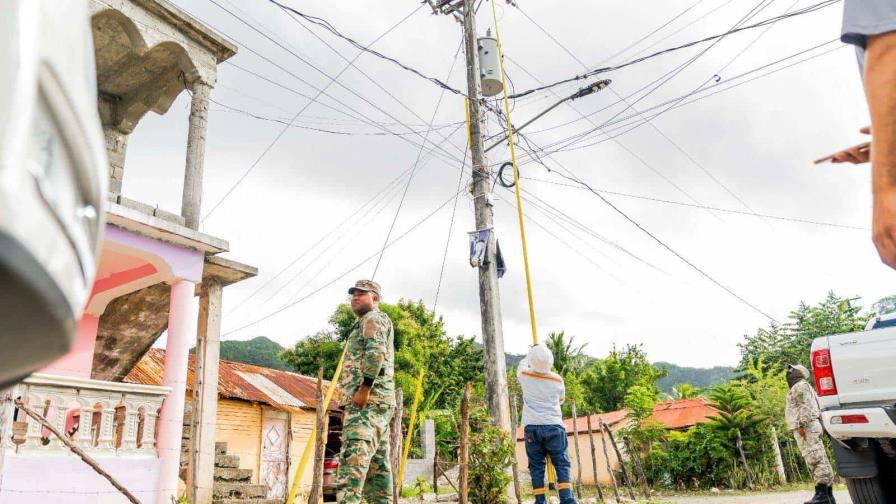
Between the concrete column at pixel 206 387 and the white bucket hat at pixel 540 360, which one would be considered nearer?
the white bucket hat at pixel 540 360

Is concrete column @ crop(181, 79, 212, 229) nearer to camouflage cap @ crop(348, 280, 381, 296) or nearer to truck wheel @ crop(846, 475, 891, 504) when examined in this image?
camouflage cap @ crop(348, 280, 381, 296)

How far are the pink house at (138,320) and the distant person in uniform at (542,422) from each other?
3.53 metres

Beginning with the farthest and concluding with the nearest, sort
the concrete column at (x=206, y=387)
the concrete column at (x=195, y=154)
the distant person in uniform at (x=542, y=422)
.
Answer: the concrete column at (x=195, y=154) < the concrete column at (x=206, y=387) < the distant person in uniform at (x=542, y=422)

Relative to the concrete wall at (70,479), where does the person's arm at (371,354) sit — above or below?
above

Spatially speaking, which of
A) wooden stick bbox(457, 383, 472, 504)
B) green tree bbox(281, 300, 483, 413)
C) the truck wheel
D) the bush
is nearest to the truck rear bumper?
the truck wheel

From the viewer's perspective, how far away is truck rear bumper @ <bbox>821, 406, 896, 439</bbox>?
14.5ft

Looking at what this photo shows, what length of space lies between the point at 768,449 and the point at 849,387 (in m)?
13.9

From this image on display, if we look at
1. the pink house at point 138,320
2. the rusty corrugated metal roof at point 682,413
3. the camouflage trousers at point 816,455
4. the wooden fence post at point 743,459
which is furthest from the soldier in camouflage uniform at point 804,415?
the rusty corrugated metal roof at point 682,413

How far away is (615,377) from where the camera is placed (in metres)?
33.4

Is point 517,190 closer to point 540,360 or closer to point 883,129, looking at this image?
point 540,360

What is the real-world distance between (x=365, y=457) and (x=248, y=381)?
40.1 feet

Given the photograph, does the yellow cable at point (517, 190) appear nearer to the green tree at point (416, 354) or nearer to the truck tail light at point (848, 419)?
the truck tail light at point (848, 419)

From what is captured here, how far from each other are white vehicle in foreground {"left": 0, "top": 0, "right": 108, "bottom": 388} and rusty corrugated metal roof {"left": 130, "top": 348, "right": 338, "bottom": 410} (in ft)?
38.5

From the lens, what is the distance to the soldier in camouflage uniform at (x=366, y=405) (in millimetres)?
4586
